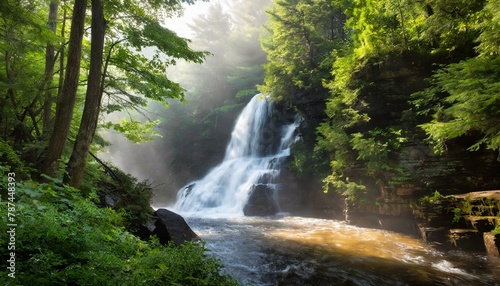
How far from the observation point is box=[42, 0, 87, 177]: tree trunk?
5566mm

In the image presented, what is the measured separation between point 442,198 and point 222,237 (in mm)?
8130

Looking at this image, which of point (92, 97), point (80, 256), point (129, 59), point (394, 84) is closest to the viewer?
point (80, 256)

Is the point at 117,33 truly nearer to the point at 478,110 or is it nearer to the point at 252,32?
the point at 478,110

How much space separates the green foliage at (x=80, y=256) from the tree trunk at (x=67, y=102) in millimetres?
1329

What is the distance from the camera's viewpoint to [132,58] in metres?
8.27

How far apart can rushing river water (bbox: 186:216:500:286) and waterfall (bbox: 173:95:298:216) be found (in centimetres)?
827

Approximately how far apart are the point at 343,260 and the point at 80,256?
6922 mm

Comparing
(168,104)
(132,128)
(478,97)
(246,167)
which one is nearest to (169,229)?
Result: (132,128)

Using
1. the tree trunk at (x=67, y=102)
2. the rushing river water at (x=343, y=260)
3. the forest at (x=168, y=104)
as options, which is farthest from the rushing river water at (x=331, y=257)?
the tree trunk at (x=67, y=102)

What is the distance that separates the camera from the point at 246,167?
22.7 m

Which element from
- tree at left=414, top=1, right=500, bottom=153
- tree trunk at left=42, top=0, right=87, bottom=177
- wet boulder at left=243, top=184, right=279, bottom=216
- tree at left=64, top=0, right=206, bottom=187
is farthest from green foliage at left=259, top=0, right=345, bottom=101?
tree trunk at left=42, top=0, right=87, bottom=177

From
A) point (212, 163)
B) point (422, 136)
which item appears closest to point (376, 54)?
point (422, 136)

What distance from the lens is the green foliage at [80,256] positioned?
8.52 ft

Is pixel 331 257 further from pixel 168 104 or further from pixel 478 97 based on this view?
pixel 168 104
